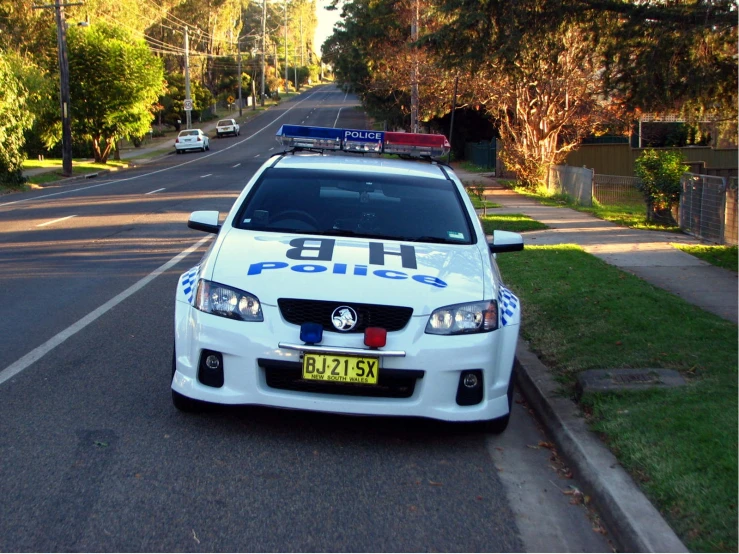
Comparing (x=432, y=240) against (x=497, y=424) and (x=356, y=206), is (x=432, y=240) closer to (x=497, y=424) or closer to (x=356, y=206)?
(x=356, y=206)

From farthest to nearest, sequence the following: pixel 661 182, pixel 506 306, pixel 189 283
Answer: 1. pixel 661 182
2. pixel 189 283
3. pixel 506 306

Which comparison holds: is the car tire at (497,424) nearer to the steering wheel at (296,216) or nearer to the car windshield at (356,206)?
the car windshield at (356,206)

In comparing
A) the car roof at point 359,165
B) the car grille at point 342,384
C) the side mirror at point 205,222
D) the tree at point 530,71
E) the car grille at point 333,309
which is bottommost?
the car grille at point 342,384

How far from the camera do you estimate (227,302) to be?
5285 millimetres

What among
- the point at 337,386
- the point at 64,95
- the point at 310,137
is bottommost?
the point at 337,386

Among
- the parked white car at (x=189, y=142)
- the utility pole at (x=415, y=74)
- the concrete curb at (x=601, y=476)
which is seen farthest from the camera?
the parked white car at (x=189, y=142)

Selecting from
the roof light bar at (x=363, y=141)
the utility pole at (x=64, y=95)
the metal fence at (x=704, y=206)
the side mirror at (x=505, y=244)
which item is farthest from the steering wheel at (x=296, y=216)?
the utility pole at (x=64, y=95)

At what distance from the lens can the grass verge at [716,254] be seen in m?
11.9

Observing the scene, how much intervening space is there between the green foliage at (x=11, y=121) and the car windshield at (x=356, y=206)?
25.7 metres

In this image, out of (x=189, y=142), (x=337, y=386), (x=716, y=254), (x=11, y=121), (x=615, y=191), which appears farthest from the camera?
(x=189, y=142)

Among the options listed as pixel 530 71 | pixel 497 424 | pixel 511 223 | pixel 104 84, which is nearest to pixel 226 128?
pixel 104 84

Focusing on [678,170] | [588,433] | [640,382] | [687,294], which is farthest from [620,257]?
[588,433]

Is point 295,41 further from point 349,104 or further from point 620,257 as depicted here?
point 620,257

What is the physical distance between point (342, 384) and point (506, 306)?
127cm
